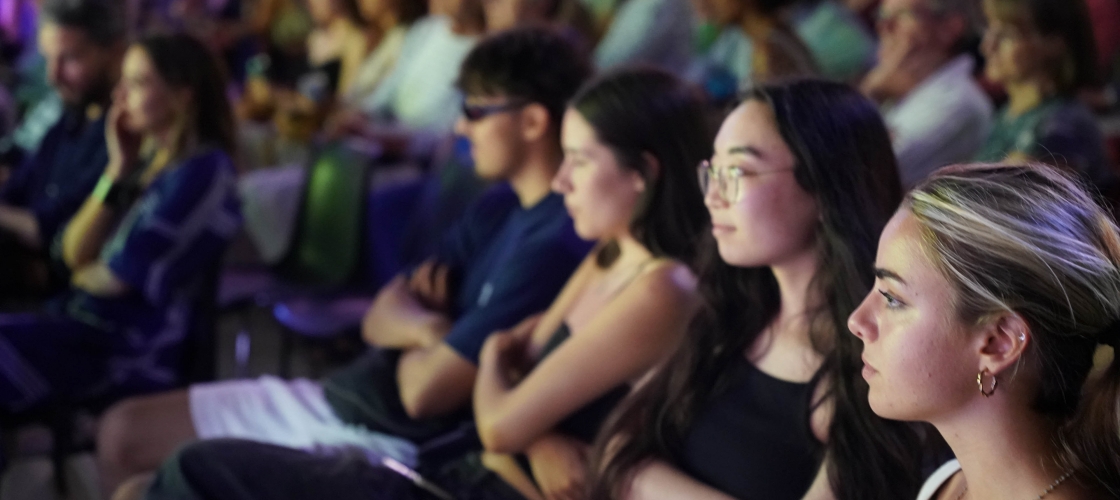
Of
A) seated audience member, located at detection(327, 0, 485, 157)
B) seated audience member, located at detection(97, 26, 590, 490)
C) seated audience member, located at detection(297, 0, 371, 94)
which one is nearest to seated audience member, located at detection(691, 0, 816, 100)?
seated audience member, located at detection(97, 26, 590, 490)

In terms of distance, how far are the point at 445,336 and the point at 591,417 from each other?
1.28ft

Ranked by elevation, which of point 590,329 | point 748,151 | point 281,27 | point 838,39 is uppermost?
point 748,151

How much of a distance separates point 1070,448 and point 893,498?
289 millimetres

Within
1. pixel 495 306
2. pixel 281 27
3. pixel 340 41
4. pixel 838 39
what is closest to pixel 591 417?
pixel 495 306

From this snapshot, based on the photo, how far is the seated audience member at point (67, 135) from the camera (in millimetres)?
2723

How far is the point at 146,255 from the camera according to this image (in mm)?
2207

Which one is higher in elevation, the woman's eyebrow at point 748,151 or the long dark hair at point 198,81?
the woman's eyebrow at point 748,151

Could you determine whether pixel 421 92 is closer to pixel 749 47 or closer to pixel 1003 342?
pixel 749 47

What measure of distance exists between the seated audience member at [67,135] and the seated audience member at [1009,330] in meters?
2.23

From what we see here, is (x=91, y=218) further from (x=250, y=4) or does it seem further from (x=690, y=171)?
(x=250, y=4)

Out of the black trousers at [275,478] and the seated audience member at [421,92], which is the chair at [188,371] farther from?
the seated audience member at [421,92]

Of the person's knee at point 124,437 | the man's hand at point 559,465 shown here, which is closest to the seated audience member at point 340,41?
the person's knee at point 124,437

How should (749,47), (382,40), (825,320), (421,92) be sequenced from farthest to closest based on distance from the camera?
(382,40), (421,92), (749,47), (825,320)

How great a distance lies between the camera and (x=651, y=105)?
1610 millimetres
